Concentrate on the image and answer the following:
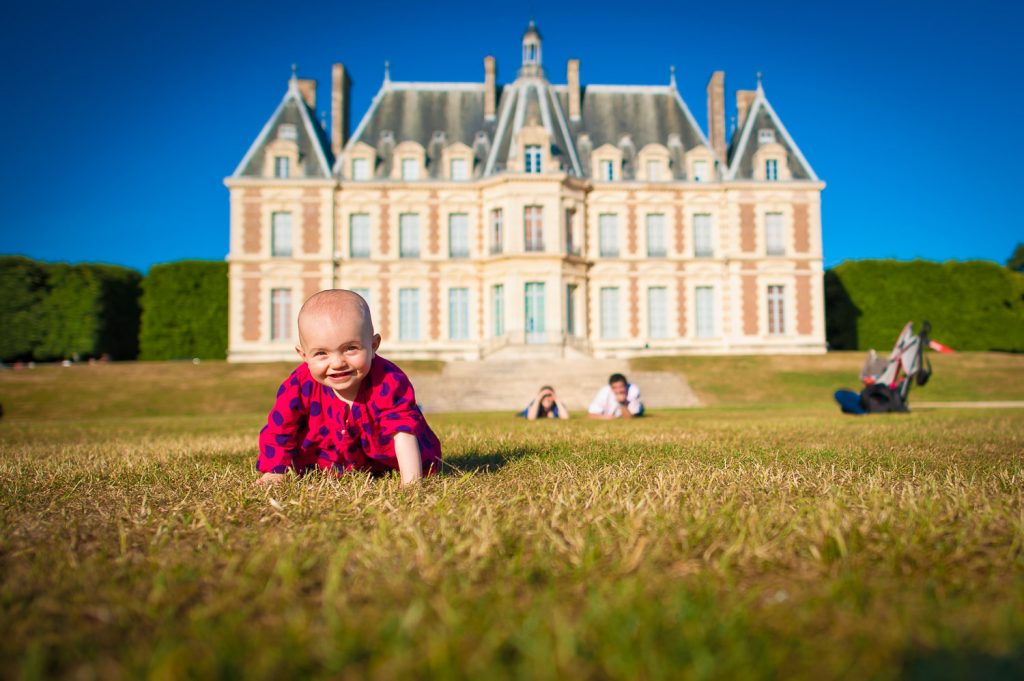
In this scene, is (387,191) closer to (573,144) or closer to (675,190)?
(573,144)

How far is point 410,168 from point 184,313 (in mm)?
12386

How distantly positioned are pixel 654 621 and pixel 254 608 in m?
0.80

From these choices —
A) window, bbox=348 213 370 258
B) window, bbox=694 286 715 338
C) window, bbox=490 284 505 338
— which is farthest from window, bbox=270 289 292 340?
window, bbox=694 286 715 338

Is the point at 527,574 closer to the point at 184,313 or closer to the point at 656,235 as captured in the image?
the point at 656,235

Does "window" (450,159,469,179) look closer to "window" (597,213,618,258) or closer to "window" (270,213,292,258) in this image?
"window" (597,213,618,258)

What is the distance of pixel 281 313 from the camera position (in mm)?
26922

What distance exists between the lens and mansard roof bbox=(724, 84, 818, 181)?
2762cm

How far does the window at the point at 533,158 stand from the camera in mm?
26172

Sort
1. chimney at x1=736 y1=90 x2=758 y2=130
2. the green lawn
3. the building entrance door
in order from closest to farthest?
the green lawn < the building entrance door < chimney at x1=736 y1=90 x2=758 y2=130

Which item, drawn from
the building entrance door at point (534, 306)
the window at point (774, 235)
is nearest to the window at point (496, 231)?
the building entrance door at point (534, 306)

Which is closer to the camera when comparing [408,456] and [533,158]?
[408,456]

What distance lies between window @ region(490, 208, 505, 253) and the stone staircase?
234 inches

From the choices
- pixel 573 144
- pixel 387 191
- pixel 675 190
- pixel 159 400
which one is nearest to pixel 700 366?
pixel 675 190

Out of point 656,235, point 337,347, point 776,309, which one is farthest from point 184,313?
point 337,347
